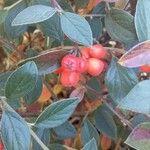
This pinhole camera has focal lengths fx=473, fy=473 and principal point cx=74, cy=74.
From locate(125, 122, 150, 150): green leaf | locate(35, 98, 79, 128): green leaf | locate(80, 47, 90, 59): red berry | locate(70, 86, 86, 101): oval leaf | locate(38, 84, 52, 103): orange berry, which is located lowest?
locate(38, 84, 52, 103): orange berry

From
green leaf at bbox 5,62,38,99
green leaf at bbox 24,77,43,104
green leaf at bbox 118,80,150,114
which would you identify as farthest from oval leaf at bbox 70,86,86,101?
green leaf at bbox 118,80,150,114

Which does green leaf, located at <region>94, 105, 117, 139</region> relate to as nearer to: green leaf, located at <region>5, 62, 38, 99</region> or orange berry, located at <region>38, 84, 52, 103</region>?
orange berry, located at <region>38, 84, 52, 103</region>

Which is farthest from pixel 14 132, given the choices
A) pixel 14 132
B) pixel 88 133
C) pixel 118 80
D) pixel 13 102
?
pixel 88 133

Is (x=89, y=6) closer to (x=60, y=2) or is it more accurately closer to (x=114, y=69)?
(x=60, y=2)

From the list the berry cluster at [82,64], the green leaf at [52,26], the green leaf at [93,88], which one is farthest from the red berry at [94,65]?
the green leaf at [93,88]

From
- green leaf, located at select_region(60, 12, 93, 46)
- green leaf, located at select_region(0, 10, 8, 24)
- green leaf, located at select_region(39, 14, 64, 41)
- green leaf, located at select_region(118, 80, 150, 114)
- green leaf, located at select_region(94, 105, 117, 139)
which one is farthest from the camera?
green leaf, located at select_region(94, 105, 117, 139)

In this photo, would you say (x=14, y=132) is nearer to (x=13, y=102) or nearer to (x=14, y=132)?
(x=14, y=132)
